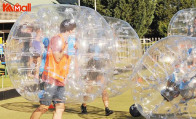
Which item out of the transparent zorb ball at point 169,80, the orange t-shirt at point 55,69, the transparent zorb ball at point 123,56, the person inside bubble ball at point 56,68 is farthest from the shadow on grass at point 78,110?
the orange t-shirt at point 55,69

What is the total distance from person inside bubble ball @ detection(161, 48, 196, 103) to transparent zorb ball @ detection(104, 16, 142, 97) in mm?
1830

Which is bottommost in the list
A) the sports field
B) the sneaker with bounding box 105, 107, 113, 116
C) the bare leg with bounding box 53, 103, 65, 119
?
the sports field

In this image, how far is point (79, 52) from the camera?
5.43 m

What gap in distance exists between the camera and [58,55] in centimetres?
520

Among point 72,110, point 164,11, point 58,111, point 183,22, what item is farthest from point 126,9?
point 58,111

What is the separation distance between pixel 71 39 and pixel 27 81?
0.86 metres

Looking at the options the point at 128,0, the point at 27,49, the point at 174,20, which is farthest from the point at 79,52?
the point at 128,0

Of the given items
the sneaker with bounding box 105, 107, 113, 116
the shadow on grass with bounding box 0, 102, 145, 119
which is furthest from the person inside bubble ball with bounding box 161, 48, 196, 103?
the sneaker with bounding box 105, 107, 113, 116

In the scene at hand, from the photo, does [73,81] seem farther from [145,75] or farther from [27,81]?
[145,75]

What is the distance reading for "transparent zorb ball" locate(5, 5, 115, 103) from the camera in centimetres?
524

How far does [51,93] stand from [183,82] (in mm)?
1769

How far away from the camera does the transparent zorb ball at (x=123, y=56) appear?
23.4 ft

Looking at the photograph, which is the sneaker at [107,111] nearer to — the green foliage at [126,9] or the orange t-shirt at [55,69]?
the orange t-shirt at [55,69]

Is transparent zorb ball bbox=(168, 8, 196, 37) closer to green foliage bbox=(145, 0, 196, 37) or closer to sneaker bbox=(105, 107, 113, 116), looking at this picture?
sneaker bbox=(105, 107, 113, 116)
